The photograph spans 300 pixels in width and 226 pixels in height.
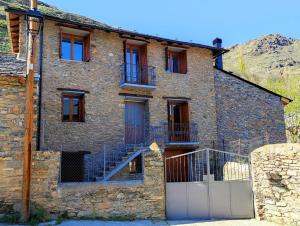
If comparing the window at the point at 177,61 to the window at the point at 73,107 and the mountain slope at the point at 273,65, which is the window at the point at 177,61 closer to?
the window at the point at 73,107

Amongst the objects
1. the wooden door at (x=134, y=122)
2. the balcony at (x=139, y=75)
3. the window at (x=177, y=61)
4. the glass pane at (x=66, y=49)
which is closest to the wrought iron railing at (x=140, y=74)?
the balcony at (x=139, y=75)

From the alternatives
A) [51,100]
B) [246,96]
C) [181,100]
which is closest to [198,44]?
[181,100]


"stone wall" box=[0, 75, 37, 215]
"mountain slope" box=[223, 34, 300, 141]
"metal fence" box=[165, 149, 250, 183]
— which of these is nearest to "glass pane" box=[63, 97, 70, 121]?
"stone wall" box=[0, 75, 37, 215]

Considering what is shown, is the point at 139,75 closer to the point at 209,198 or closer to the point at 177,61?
the point at 177,61

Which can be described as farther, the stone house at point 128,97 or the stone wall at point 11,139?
the stone house at point 128,97

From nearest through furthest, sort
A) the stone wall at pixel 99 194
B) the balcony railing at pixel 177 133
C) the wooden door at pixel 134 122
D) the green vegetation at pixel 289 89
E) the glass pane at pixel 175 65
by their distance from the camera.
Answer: the stone wall at pixel 99 194 → the wooden door at pixel 134 122 → the balcony railing at pixel 177 133 → the glass pane at pixel 175 65 → the green vegetation at pixel 289 89

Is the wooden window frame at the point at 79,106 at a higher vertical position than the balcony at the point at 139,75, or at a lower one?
lower

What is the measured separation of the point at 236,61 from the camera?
1841 inches

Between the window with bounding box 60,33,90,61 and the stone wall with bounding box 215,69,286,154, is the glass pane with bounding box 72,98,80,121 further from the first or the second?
the stone wall with bounding box 215,69,286,154

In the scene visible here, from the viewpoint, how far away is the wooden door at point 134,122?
14805 mm

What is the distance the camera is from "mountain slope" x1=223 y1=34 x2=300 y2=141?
31927mm

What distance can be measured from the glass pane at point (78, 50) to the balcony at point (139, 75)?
6.63 feet

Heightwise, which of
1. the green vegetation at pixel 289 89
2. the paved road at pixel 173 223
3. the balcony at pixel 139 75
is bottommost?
the paved road at pixel 173 223

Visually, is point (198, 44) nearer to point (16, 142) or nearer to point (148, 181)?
point (148, 181)
